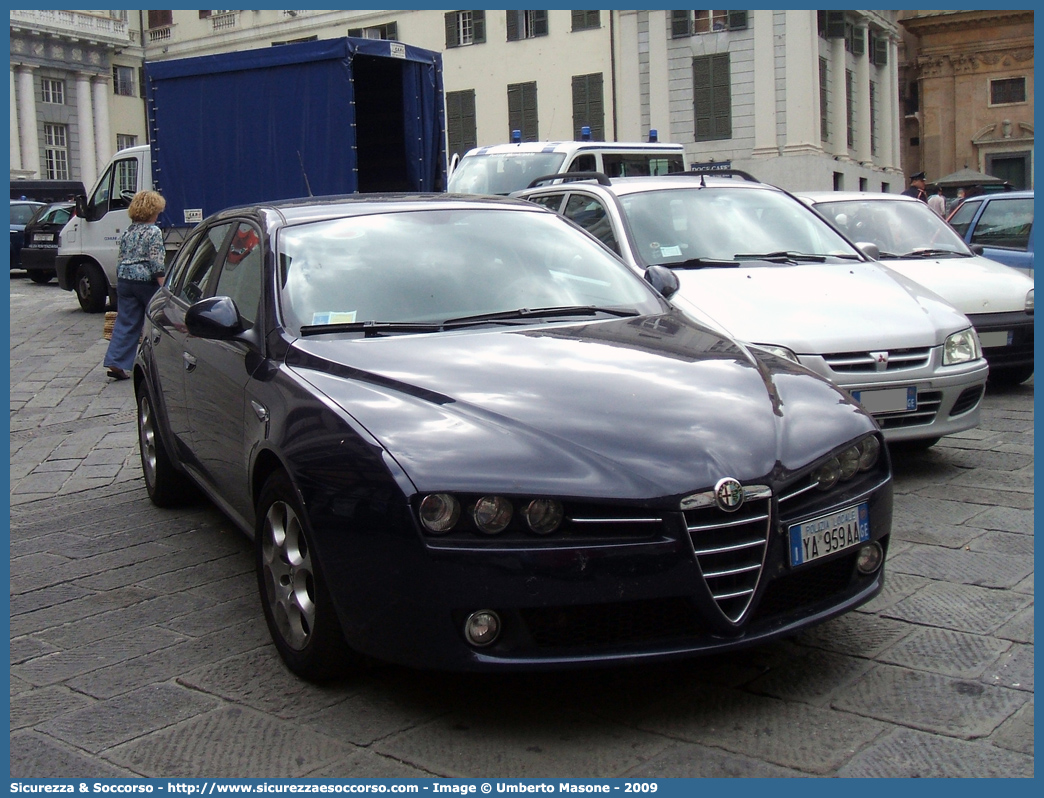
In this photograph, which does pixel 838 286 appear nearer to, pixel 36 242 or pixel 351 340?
pixel 351 340

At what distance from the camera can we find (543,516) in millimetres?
3016

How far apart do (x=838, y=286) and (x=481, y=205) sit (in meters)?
2.35

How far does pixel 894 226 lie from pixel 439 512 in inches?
284

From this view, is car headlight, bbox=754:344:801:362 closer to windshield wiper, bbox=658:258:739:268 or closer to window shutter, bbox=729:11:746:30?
windshield wiper, bbox=658:258:739:268

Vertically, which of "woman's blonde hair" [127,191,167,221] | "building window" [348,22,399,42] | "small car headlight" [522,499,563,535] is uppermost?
"building window" [348,22,399,42]

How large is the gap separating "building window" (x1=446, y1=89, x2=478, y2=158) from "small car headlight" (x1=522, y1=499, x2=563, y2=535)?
3670cm

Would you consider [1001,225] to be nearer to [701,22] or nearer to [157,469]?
[157,469]

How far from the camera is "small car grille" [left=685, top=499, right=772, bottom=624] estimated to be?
10.1 feet

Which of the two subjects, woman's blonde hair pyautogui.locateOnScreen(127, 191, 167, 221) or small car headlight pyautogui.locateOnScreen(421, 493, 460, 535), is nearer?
small car headlight pyautogui.locateOnScreen(421, 493, 460, 535)

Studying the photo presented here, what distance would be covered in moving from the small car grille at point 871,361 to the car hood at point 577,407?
1.86 metres

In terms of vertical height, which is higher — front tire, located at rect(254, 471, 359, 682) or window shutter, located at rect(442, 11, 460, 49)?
window shutter, located at rect(442, 11, 460, 49)

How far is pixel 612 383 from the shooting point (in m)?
3.53

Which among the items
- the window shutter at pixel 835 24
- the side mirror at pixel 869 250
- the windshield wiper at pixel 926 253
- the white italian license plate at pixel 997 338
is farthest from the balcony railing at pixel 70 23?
the side mirror at pixel 869 250

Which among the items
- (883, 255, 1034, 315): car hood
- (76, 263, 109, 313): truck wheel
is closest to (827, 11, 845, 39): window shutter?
(76, 263, 109, 313): truck wheel
